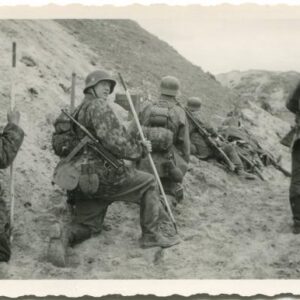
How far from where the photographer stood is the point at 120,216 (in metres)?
8.93

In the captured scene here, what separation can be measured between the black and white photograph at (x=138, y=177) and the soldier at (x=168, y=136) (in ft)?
0.05

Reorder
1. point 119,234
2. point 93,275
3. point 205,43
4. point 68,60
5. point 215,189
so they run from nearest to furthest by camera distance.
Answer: point 93,275 < point 119,234 < point 205,43 < point 215,189 < point 68,60

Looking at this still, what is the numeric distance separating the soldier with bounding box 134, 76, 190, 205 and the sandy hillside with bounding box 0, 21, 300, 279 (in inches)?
19.2

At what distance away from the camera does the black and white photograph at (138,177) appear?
25.6 feet

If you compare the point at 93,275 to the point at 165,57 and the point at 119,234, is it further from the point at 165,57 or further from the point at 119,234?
the point at 165,57

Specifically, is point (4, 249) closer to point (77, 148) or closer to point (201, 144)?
point (77, 148)

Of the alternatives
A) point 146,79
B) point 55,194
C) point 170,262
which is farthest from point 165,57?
point 170,262

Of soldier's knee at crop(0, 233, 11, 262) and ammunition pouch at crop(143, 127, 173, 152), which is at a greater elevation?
ammunition pouch at crop(143, 127, 173, 152)

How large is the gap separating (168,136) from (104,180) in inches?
61.6

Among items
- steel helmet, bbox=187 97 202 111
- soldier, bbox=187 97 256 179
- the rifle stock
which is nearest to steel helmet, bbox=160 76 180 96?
the rifle stock

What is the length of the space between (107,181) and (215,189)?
10.7ft

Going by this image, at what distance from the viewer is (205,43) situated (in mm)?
9406

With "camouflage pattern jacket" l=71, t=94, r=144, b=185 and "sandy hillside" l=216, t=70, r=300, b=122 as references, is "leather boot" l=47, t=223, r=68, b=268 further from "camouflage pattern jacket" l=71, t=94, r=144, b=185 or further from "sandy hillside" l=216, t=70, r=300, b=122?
"sandy hillside" l=216, t=70, r=300, b=122

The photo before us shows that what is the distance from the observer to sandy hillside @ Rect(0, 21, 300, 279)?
7.72m
